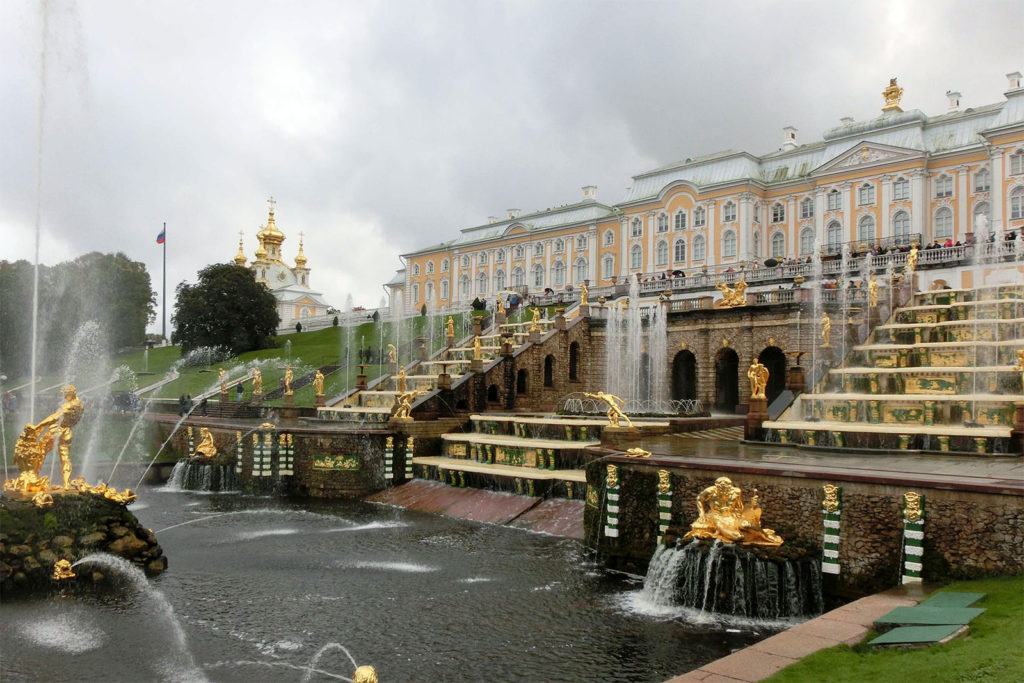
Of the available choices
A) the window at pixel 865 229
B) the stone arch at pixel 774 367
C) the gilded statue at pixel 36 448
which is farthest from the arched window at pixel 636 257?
the gilded statue at pixel 36 448

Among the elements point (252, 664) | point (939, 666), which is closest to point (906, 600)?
point (939, 666)

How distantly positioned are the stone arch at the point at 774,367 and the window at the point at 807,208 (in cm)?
2868

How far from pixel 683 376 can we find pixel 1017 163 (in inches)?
1085

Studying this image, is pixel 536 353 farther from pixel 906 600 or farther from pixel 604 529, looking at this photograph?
pixel 906 600

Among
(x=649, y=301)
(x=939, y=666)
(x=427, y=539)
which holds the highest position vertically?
(x=649, y=301)

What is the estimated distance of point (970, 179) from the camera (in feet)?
160

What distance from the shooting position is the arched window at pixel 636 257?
63688 mm

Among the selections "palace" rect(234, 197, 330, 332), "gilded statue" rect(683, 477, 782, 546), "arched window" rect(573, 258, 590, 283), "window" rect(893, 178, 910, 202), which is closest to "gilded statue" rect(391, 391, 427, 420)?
"gilded statue" rect(683, 477, 782, 546)

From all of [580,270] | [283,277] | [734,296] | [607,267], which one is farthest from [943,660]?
[283,277]

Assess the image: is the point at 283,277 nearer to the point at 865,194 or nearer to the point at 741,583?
the point at 865,194

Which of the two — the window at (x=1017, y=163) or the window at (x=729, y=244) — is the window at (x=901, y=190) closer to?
the window at (x=1017, y=163)

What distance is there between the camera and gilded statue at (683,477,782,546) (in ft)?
39.2

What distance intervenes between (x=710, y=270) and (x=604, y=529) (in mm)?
44579

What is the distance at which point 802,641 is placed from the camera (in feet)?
27.5
